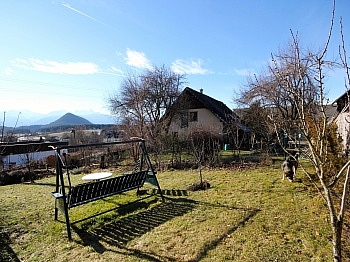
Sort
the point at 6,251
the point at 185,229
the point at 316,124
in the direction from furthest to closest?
the point at 185,229
the point at 6,251
the point at 316,124

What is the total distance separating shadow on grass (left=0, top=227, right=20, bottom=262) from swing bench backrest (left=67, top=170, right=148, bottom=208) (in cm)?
117

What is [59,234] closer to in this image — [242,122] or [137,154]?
[137,154]

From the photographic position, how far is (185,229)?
4789mm

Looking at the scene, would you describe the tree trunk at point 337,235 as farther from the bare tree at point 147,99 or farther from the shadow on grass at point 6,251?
the bare tree at point 147,99

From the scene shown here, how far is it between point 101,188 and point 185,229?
2137mm

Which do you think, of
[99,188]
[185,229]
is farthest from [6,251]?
[185,229]

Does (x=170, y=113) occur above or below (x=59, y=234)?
above

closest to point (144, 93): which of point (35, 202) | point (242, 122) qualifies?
point (242, 122)

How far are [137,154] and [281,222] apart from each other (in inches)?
443

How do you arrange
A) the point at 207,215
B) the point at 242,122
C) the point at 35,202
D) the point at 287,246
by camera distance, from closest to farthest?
the point at 287,246
the point at 207,215
the point at 35,202
the point at 242,122

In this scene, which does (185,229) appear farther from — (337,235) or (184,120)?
(184,120)

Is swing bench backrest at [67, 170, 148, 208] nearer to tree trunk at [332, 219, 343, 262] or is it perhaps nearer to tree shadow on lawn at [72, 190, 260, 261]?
tree shadow on lawn at [72, 190, 260, 261]

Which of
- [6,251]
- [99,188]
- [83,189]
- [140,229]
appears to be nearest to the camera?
[6,251]

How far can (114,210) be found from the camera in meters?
6.15
